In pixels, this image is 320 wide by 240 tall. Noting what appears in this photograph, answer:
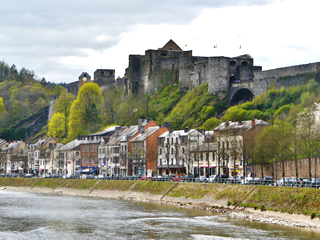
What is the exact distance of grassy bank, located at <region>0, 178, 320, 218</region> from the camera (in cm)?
4469

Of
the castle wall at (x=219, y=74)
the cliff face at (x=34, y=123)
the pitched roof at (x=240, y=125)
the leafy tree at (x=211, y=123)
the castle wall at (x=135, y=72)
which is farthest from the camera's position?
the cliff face at (x=34, y=123)

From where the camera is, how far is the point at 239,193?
54.0m

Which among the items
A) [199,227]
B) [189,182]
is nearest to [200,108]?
[189,182]

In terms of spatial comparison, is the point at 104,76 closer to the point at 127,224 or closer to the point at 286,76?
the point at 286,76

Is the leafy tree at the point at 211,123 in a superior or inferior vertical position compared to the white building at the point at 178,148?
superior

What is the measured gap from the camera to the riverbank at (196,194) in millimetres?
45531

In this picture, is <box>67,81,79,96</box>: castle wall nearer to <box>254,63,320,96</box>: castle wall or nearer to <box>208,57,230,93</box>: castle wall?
<box>208,57,230,93</box>: castle wall

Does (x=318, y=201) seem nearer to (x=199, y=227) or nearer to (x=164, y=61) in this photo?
(x=199, y=227)

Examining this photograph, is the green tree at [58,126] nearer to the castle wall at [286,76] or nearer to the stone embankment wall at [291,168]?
the castle wall at [286,76]

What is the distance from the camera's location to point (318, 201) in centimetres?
4322

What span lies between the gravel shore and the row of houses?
324 inches

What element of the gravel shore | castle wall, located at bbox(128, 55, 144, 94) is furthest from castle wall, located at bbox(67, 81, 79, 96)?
the gravel shore

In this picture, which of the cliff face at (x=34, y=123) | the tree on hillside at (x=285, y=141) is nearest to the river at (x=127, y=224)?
the tree on hillside at (x=285, y=141)

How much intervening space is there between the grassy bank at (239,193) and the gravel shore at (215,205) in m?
0.46
